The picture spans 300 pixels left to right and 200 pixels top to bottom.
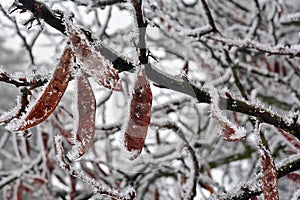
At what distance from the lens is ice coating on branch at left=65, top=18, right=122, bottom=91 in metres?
0.71

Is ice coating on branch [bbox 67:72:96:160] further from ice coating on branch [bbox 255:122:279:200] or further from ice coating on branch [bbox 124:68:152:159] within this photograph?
ice coating on branch [bbox 255:122:279:200]

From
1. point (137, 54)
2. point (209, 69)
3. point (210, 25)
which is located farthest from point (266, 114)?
point (209, 69)

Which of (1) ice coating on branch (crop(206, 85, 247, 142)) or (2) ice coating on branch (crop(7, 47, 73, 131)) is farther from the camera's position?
(1) ice coating on branch (crop(206, 85, 247, 142))

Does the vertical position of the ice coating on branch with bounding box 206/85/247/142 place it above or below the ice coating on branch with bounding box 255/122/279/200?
above

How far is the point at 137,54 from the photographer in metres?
0.82

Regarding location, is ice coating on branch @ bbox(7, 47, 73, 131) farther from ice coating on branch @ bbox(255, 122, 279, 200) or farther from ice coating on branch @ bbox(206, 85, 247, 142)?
ice coating on branch @ bbox(255, 122, 279, 200)

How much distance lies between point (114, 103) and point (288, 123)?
728 millimetres

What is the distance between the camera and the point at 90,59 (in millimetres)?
719

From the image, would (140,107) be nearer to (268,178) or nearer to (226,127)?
(226,127)

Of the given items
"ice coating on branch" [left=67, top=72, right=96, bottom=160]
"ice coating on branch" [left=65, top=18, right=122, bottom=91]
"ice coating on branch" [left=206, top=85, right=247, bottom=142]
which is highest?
"ice coating on branch" [left=206, top=85, right=247, bottom=142]

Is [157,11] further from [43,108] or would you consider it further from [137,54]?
[43,108]

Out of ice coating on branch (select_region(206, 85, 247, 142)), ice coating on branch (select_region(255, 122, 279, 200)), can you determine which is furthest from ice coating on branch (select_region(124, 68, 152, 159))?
ice coating on branch (select_region(255, 122, 279, 200))

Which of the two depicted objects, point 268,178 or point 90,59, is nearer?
point 90,59

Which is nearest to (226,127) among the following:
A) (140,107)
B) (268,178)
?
(268,178)
